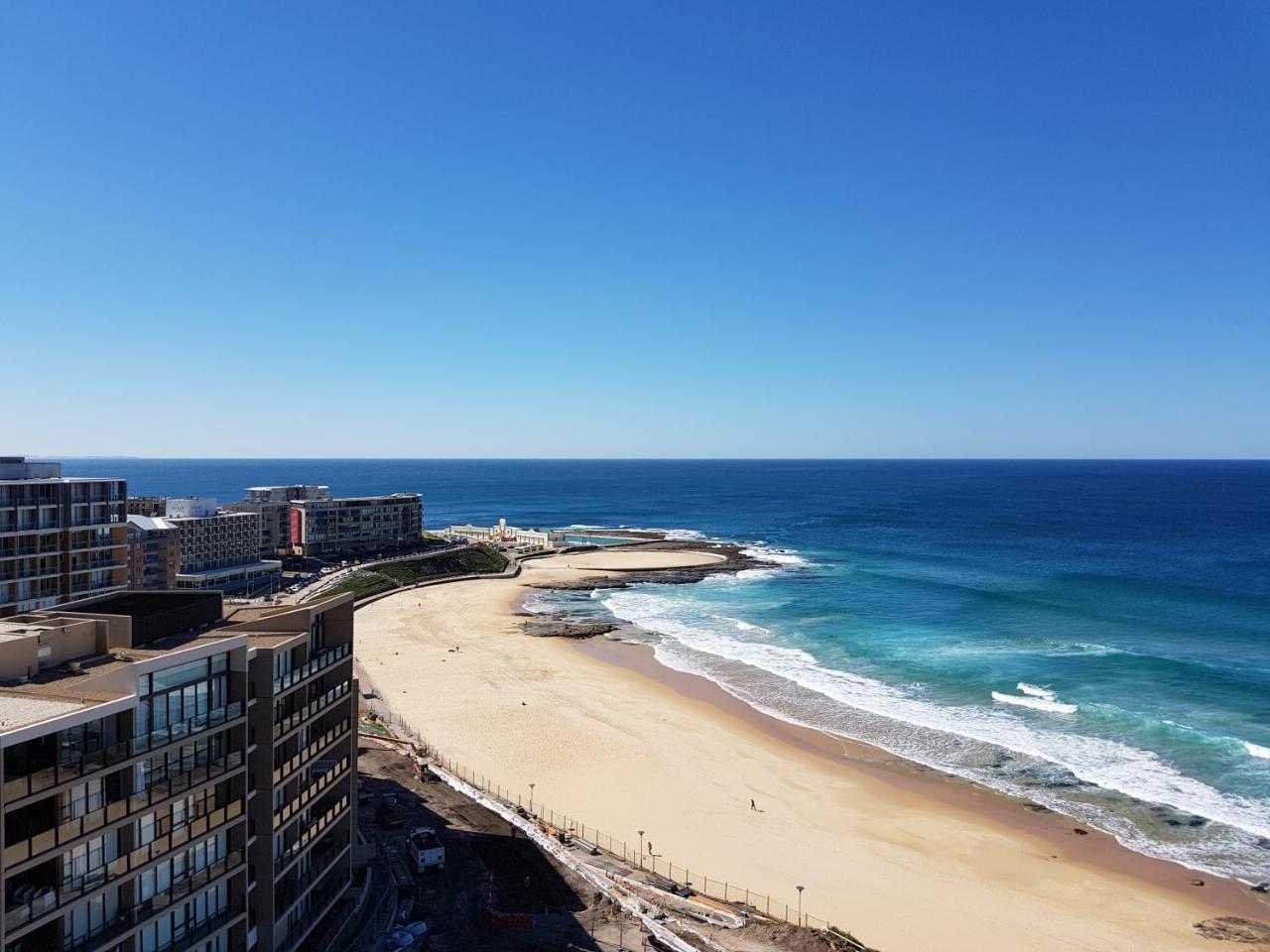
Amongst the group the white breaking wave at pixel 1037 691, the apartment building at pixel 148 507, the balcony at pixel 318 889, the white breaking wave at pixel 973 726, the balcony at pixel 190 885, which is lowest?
the white breaking wave at pixel 973 726

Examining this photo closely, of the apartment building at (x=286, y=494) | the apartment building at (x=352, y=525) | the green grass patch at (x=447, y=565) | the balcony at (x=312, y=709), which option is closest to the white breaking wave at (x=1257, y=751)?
the balcony at (x=312, y=709)

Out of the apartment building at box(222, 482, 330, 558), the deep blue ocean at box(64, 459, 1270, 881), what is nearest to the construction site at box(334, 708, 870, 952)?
the deep blue ocean at box(64, 459, 1270, 881)

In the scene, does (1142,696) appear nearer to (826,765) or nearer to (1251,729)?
(1251,729)

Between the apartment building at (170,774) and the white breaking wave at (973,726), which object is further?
the white breaking wave at (973,726)

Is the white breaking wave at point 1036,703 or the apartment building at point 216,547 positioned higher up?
the apartment building at point 216,547

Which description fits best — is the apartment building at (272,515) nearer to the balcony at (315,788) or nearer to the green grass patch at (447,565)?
the green grass patch at (447,565)

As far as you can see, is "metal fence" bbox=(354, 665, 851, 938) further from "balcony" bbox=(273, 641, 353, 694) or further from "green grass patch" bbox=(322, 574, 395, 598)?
"green grass patch" bbox=(322, 574, 395, 598)

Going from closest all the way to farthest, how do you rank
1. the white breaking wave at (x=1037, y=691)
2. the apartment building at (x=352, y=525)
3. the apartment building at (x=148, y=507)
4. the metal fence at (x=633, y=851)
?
the metal fence at (x=633, y=851)
the white breaking wave at (x=1037, y=691)
the apartment building at (x=148, y=507)
the apartment building at (x=352, y=525)

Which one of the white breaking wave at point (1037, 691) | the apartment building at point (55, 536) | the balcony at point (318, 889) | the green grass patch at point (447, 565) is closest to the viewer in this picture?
the balcony at point (318, 889)
